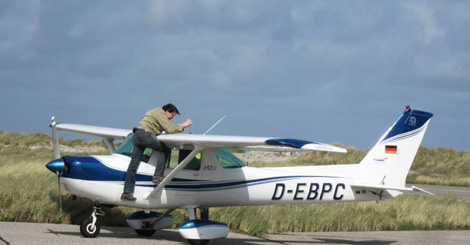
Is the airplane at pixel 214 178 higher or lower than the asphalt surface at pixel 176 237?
higher

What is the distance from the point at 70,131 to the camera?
1284 cm

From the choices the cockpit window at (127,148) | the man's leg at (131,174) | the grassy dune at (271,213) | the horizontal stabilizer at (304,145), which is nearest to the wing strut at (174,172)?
the man's leg at (131,174)

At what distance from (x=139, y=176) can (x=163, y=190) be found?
45 centimetres

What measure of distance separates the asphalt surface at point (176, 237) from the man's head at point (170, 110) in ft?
6.81

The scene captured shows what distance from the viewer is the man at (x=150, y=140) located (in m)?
9.62

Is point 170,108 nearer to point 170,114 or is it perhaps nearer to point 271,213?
point 170,114

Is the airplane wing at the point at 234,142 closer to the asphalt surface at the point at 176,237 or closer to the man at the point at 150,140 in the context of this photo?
the man at the point at 150,140

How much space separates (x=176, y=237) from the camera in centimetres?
1101

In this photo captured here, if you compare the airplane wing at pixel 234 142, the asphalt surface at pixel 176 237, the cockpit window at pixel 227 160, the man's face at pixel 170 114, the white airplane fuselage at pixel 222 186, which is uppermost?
the man's face at pixel 170 114

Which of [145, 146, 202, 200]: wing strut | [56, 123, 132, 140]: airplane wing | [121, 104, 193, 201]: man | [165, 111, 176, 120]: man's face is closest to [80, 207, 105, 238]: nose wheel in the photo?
[121, 104, 193, 201]: man

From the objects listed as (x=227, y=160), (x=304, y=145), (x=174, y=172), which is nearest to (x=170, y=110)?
(x=174, y=172)

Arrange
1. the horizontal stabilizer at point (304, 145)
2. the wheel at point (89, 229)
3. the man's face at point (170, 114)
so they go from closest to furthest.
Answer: the horizontal stabilizer at point (304, 145) → the wheel at point (89, 229) → the man's face at point (170, 114)

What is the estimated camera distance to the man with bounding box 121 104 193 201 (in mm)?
9625

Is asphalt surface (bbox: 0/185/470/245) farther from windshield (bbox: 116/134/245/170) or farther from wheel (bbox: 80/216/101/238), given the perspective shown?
windshield (bbox: 116/134/245/170)
